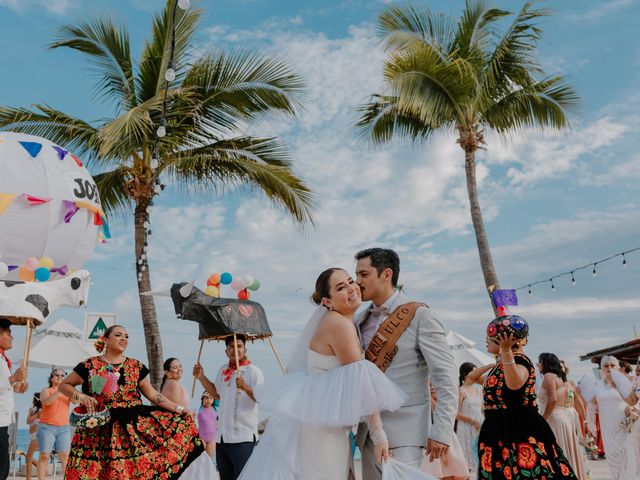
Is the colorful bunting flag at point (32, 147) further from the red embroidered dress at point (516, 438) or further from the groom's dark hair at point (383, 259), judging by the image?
the red embroidered dress at point (516, 438)

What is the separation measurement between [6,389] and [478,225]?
436 inches

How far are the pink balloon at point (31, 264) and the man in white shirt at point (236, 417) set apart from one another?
7.44 ft

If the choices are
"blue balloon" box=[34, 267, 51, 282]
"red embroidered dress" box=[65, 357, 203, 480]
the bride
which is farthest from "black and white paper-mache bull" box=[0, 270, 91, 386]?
the bride

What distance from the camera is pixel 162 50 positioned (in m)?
14.1

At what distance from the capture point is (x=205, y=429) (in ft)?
39.1

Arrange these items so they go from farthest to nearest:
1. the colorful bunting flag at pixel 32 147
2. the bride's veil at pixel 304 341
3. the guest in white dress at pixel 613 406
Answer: the guest in white dress at pixel 613 406
the colorful bunting flag at pixel 32 147
the bride's veil at pixel 304 341

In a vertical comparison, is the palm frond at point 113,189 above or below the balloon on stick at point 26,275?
above

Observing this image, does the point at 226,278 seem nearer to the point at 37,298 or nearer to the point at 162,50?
the point at 37,298

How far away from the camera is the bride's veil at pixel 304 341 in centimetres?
397

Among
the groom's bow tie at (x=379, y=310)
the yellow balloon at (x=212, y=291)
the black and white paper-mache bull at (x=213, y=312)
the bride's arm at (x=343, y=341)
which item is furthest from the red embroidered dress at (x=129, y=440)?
the bride's arm at (x=343, y=341)

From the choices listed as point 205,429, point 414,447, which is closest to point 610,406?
point 205,429

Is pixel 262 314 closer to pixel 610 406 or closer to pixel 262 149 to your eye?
pixel 610 406

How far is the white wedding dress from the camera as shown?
349cm

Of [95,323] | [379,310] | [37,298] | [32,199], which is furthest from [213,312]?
[95,323]
